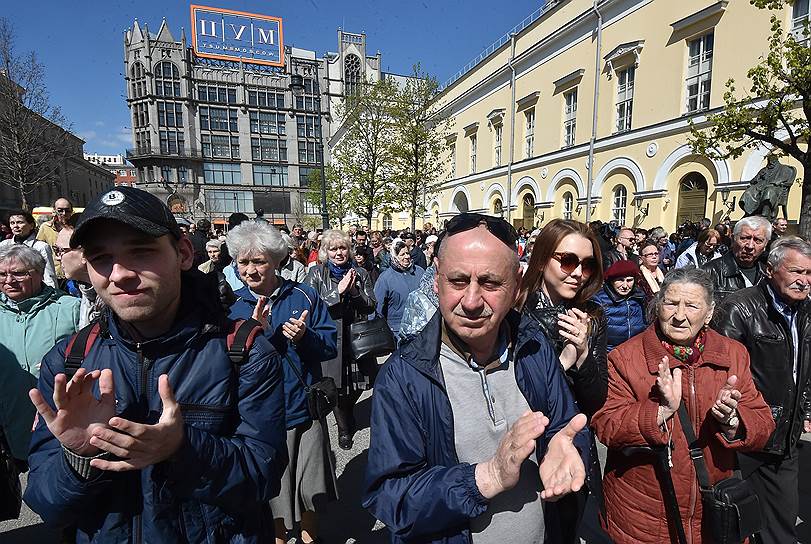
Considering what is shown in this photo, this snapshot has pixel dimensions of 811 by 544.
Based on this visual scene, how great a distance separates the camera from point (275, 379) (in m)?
1.52

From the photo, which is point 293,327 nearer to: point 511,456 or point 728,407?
point 511,456

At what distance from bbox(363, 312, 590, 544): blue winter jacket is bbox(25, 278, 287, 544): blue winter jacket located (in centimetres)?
40

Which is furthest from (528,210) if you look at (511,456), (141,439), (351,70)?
(351,70)

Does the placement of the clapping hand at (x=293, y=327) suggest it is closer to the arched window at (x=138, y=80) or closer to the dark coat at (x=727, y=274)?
the dark coat at (x=727, y=274)

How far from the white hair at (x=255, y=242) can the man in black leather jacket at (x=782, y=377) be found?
3.18 meters

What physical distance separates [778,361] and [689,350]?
0.82 m

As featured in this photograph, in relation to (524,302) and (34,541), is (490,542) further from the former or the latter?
(34,541)

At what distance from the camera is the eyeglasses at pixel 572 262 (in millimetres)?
2346

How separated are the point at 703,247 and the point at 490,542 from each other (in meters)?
7.89

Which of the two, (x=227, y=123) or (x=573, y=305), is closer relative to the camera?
(x=573, y=305)

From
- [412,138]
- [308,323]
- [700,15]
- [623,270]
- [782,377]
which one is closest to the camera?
[782,377]

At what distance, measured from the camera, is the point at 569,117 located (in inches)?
876

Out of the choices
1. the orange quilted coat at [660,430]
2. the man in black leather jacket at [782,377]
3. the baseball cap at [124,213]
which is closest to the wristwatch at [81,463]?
the baseball cap at [124,213]

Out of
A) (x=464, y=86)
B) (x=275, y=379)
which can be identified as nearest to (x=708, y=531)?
(x=275, y=379)
